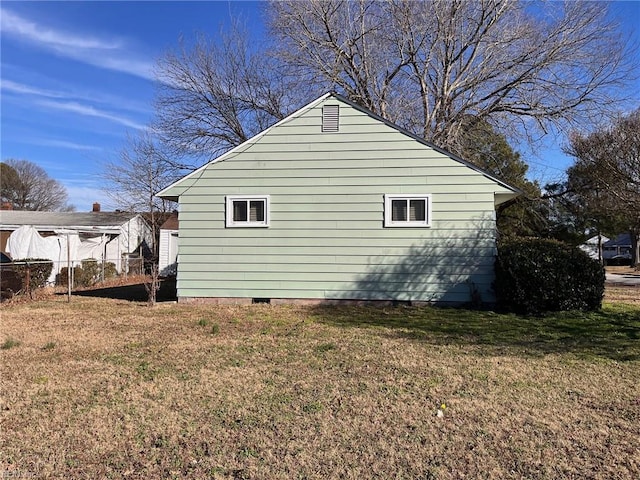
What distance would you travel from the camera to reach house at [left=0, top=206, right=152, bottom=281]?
16.5m

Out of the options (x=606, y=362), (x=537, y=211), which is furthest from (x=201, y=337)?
(x=537, y=211)

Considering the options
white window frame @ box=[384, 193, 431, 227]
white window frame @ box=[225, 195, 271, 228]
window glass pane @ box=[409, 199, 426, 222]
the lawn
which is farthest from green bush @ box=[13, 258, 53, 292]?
window glass pane @ box=[409, 199, 426, 222]

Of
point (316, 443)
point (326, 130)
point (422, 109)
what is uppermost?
point (422, 109)

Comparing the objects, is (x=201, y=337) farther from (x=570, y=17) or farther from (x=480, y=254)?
(x=570, y=17)

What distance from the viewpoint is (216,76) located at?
19.3 m

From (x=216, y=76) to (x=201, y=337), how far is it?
1513 cm

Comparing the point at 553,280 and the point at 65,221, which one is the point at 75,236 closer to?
the point at 65,221

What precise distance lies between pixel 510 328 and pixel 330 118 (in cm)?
612

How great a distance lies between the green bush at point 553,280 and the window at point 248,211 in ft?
18.5

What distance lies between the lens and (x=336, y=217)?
416 inches

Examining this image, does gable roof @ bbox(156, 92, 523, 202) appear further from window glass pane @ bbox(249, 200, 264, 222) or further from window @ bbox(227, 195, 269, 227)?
window glass pane @ bbox(249, 200, 264, 222)

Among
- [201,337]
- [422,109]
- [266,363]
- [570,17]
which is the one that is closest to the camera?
[266,363]

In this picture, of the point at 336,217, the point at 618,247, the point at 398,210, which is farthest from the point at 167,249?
the point at 618,247

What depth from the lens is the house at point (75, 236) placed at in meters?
16.5
